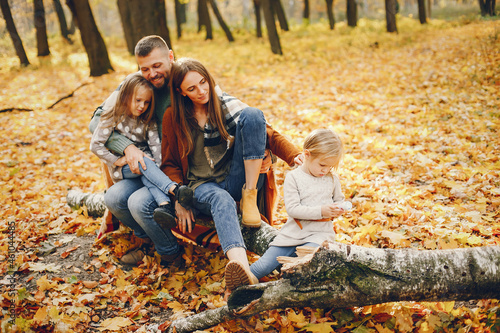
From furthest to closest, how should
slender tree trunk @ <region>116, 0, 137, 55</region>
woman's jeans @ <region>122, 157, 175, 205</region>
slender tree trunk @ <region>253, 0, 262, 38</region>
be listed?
slender tree trunk @ <region>253, 0, 262, 38</region>, slender tree trunk @ <region>116, 0, 137, 55</region>, woman's jeans @ <region>122, 157, 175, 205</region>

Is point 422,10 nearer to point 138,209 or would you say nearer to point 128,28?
point 128,28

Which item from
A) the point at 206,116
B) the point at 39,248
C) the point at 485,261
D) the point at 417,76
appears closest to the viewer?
the point at 485,261

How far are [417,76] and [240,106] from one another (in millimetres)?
6869

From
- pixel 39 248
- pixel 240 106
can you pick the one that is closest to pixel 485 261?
pixel 240 106

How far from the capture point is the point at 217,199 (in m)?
2.65

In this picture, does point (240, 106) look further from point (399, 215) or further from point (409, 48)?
point (409, 48)

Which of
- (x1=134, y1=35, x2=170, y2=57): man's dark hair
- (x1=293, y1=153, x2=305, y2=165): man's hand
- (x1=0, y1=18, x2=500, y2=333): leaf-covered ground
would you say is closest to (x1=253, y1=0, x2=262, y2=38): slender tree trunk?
(x1=0, y1=18, x2=500, y2=333): leaf-covered ground

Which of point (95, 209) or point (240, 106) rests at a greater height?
point (240, 106)

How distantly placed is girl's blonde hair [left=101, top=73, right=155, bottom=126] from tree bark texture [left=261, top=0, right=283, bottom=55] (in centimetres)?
→ 909

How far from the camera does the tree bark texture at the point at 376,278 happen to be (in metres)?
1.86

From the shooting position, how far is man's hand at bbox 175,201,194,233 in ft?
9.21

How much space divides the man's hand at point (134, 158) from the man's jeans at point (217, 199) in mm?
183

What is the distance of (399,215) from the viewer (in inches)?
131

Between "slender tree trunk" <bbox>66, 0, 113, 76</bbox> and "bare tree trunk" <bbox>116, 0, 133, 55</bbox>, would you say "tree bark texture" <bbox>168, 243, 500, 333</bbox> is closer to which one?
"slender tree trunk" <bbox>66, 0, 113, 76</bbox>
